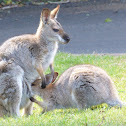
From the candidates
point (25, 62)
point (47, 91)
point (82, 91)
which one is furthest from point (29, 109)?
point (82, 91)

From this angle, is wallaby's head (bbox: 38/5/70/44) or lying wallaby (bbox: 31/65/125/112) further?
wallaby's head (bbox: 38/5/70/44)

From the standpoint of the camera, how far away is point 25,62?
6.61 meters

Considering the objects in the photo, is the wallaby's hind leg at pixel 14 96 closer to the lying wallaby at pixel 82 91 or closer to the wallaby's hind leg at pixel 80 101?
the lying wallaby at pixel 82 91

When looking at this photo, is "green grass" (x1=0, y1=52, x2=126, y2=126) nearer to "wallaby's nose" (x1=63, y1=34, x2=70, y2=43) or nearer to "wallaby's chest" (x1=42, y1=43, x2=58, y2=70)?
"wallaby's chest" (x1=42, y1=43, x2=58, y2=70)

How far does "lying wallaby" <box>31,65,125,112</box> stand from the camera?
20.4 feet

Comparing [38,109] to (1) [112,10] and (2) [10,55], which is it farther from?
(1) [112,10]

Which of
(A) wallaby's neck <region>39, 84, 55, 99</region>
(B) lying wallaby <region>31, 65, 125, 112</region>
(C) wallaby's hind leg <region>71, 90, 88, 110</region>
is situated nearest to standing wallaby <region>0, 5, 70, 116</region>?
(A) wallaby's neck <region>39, 84, 55, 99</region>

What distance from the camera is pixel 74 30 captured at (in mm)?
13539

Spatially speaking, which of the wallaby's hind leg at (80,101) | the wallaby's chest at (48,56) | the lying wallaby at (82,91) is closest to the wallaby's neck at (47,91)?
the lying wallaby at (82,91)

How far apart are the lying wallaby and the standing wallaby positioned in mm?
316

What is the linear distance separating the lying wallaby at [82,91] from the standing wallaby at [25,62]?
0.32 meters

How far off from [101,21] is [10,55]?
26.8 ft

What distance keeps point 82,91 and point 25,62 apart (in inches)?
45.6

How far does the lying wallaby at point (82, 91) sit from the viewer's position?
6.21m
